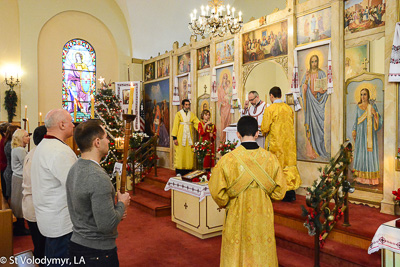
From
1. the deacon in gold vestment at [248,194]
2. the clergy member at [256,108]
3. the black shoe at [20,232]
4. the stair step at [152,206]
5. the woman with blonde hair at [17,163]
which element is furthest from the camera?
the stair step at [152,206]

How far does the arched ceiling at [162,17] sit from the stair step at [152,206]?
679 centimetres

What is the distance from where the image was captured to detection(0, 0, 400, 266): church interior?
4766mm

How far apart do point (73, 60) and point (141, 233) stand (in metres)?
9.35

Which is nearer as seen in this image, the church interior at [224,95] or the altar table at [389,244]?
the altar table at [389,244]

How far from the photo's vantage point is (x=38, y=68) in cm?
1217

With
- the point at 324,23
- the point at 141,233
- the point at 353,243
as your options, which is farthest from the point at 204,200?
the point at 324,23

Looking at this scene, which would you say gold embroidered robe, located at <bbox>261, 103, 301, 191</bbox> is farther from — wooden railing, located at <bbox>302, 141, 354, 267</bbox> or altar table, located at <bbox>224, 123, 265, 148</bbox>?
wooden railing, located at <bbox>302, 141, 354, 267</bbox>

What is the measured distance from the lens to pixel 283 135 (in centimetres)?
626

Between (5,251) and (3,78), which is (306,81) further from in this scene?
(3,78)

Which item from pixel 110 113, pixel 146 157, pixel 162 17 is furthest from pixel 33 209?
pixel 162 17

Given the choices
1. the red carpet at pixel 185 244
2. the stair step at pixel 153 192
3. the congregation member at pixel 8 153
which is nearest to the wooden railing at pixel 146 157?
the stair step at pixel 153 192

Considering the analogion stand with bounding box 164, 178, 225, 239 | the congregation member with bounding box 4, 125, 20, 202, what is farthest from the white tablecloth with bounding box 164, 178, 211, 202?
the congregation member with bounding box 4, 125, 20, 202

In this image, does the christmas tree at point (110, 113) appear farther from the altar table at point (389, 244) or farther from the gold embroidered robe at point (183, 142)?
the altar table at point (389, 244)

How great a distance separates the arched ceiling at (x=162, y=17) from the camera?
11.5 meters
